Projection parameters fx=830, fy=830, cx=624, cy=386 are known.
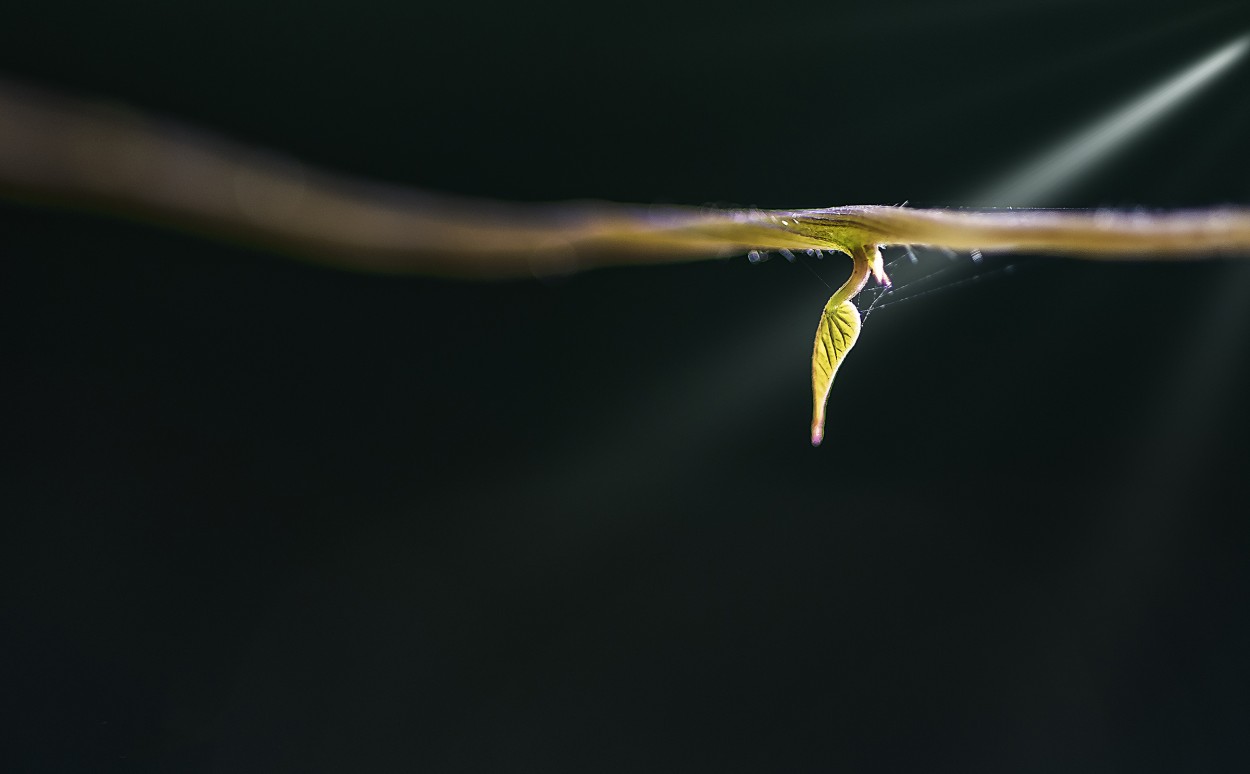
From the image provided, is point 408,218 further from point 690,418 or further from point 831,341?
point 690,418

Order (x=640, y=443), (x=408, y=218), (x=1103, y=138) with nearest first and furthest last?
(x=408, y=218), (x=1103, y=138), (x=640, y=443)

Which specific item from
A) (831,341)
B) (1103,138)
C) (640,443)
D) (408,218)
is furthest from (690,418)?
(408,218)

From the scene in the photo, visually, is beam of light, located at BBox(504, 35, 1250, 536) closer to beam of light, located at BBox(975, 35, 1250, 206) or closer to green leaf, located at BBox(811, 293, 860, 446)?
beam of light, located at BBox(975, 35, 1250, 206)

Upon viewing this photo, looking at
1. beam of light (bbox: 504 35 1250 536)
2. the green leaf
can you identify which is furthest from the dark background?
the green leaf

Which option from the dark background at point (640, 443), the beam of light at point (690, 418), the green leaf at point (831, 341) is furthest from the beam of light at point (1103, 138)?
the green leaf at point (831, 341)

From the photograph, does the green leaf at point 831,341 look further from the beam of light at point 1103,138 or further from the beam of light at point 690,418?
the beam of light at point 690,418

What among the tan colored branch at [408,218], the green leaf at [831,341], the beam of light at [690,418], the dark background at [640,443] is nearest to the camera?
the tan colored branch at [408,218]
